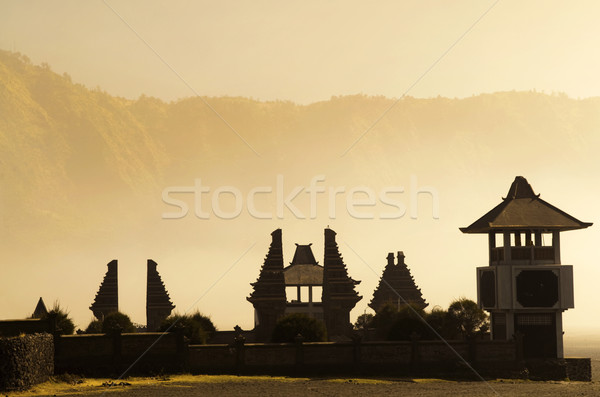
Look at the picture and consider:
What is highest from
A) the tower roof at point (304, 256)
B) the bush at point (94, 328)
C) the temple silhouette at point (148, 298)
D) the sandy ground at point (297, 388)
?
the tower roof at point (304, 256)

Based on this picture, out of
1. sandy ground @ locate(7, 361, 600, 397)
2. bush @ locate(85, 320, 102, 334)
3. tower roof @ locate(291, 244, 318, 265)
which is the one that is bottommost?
sandy ground @ locate(7, 361, 600, 397)

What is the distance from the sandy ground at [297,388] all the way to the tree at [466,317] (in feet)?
58.0

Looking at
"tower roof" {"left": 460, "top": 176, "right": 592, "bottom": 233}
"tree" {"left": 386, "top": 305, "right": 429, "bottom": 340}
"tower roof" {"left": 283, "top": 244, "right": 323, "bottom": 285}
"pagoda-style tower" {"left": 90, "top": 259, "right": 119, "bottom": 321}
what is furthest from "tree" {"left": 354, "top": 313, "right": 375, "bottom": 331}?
"tower roof" {"left": 460, "top": 176, "right": 592, "bottom": 233}

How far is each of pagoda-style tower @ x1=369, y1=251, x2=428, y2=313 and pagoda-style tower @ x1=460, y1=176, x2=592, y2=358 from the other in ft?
120

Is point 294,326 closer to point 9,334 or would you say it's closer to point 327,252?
point 9,334

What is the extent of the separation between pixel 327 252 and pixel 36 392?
44569 millimetres

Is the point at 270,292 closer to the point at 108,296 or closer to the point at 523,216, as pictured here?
the point at 108,296

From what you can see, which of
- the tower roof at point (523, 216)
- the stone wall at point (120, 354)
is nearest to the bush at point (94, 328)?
the stone wall at point (120, 354)

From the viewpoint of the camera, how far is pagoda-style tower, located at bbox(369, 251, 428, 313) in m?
104

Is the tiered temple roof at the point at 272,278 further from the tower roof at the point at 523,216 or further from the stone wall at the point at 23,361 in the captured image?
the stone wall at the point at 23,361

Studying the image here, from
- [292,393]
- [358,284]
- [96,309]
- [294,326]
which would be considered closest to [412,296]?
[358,284]

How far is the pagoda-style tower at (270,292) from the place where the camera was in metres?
87.2

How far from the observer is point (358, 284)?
294ft

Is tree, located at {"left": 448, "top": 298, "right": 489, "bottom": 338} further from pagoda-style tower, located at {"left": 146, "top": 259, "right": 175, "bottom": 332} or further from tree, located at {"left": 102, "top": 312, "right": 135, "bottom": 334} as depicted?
pagoda-style tower, located at {"left": 146, "top": 259, "right": 175, "bottom": 332}
